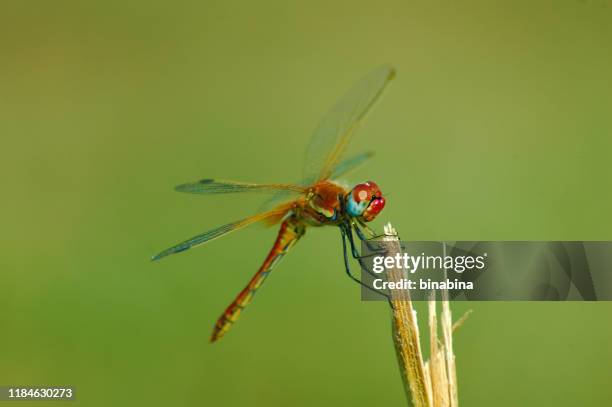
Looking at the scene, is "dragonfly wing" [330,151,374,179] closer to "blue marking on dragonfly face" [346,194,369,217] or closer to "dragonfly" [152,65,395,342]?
"dragonfly" [152,65,395,342]

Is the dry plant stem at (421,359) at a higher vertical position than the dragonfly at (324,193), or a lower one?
lower

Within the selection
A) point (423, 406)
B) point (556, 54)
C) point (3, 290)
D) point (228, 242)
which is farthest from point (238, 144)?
point (423, 406)

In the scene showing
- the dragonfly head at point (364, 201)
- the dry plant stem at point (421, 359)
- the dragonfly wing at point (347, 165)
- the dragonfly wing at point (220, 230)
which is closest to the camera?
the dry plant stem at point (421, 359)

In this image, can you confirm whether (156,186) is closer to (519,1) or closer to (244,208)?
(244,208)

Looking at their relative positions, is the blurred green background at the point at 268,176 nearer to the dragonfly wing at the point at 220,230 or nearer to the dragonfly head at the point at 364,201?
the dragonfly wing at the point at 220,230

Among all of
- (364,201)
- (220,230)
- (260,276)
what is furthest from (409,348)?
(260,276)

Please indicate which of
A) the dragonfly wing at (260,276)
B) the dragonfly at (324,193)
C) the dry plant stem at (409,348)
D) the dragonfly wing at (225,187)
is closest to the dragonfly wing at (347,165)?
the dragonfly at (324,193)
